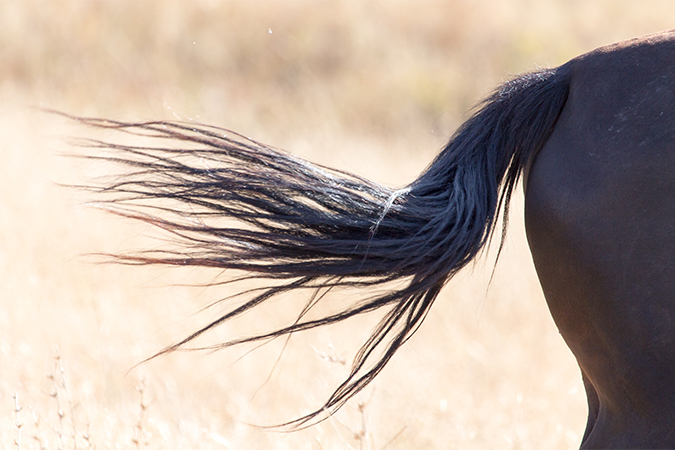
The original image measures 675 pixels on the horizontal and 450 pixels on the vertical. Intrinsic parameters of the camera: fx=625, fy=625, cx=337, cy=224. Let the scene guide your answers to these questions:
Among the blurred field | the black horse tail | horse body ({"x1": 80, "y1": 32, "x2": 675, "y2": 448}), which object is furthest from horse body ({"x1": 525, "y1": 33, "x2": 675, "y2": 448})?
the blurred field

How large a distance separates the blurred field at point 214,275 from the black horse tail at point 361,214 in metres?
0.25

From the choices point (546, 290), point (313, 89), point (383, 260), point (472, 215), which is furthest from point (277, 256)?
point (313, 89)

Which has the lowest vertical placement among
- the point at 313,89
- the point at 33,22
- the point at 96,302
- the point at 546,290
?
the point at 546,290

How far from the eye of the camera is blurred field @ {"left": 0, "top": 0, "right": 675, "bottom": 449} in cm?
268

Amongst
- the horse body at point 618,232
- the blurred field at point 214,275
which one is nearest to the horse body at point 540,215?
the horse body at point 618,232

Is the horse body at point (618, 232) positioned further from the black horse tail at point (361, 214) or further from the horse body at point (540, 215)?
the black horse tail at point (361, 214)

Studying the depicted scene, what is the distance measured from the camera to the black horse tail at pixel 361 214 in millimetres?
1401

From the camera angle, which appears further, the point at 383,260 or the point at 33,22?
the point at 33,22

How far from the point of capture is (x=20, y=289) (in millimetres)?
3596

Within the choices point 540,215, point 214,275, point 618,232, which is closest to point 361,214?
point 540,215

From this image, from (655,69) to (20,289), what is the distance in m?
3.46

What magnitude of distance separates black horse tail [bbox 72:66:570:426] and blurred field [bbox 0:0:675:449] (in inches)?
9.8

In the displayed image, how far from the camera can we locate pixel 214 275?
4270 millimetres

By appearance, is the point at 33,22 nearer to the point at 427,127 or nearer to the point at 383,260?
the point at 427,127
